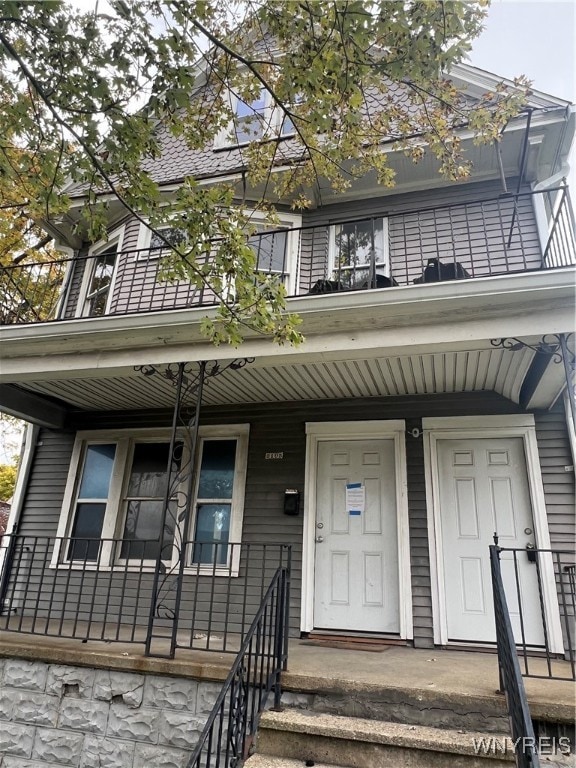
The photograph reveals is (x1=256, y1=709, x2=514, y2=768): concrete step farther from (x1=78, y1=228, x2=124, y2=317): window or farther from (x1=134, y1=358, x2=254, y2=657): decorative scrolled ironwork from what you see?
(x1=78, y1=228, x2=124, y2=317): window

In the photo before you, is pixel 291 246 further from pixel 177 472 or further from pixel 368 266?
pixel 177 472

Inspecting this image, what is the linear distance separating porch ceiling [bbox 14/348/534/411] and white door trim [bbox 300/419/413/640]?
339mm

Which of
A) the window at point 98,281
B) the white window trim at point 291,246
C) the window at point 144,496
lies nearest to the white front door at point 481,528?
the window at point 144,496

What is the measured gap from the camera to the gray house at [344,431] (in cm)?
378

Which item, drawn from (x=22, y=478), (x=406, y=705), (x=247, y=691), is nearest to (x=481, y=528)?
(x=406, y=705)

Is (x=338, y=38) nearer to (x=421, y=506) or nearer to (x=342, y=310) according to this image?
(x=342, y=310)

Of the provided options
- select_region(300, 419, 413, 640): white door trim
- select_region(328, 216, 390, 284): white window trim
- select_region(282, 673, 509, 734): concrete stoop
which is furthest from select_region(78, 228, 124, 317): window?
select_region(282, 673, 509, 734): concrete stoop

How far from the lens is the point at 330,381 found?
192 inches

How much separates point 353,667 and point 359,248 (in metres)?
4.53

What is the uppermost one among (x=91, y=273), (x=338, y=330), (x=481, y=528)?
(x=91, y=273)

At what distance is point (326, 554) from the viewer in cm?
495

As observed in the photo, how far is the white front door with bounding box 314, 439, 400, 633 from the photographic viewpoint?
15.4ft

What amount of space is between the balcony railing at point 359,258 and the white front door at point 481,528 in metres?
1.77

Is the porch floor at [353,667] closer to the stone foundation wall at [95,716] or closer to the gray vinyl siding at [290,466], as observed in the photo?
the stone foundation wall at [95,716]
